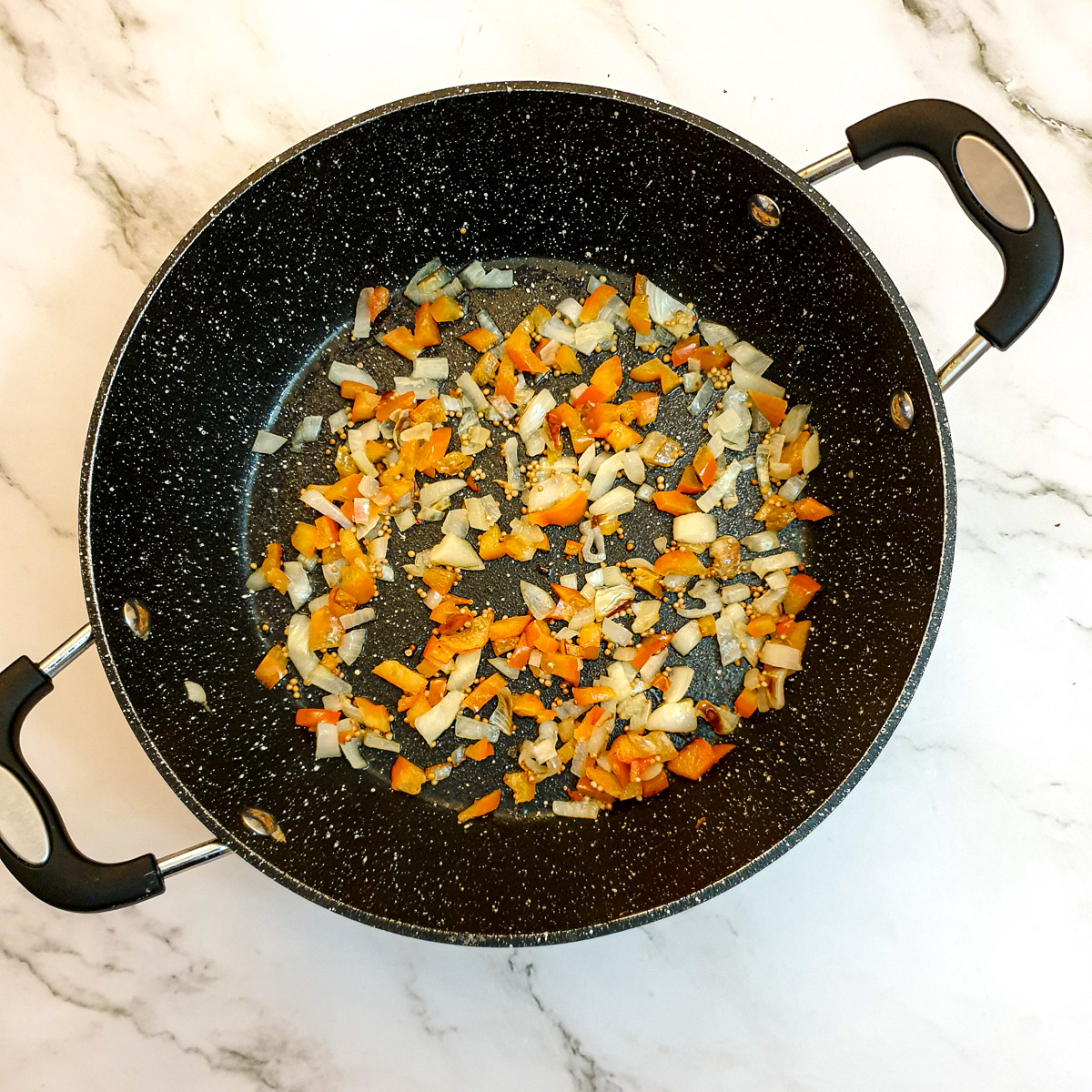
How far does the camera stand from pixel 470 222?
47.9 inches

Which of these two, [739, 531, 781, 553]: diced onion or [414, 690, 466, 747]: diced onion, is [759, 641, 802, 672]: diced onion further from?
[414, 690, 466, 747]: diced onion

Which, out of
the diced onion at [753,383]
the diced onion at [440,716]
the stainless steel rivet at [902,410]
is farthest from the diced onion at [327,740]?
the stainless steel rivet at [902,410]

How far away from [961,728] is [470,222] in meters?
0.96

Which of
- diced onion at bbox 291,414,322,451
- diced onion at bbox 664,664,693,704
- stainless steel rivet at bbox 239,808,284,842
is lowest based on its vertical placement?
stainless steel rivet at bbox 239,808,284,842

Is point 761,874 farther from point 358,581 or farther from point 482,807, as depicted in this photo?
point 358,581

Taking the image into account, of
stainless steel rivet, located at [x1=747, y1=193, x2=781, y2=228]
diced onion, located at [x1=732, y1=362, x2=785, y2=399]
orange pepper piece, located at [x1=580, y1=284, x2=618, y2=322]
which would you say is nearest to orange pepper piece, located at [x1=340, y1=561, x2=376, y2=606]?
orange pepper piece, located at [x1=580, y1=284, x2=618, y2=322]

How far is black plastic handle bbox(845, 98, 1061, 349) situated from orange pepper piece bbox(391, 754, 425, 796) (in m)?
0.87

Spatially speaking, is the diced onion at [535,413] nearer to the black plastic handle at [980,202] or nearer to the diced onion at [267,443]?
the diced onion at [267,443]

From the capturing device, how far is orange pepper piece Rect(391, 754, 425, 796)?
116 centimetres

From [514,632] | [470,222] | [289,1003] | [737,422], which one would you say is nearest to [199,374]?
[470,222]

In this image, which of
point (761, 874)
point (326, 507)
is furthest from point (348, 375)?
point (761, 874)

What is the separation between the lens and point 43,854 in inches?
36.0

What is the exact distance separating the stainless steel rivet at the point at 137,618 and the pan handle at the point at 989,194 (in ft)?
3.28

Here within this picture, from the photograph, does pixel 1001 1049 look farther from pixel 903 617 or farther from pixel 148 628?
pixel 148 628
